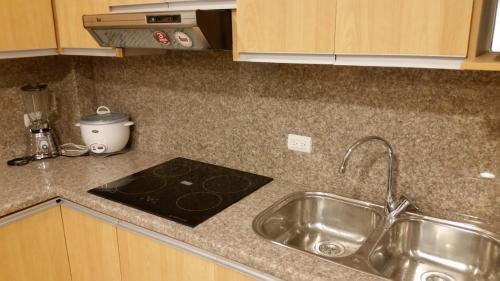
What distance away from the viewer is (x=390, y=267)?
1302 mm

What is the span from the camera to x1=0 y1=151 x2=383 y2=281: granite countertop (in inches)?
42.8

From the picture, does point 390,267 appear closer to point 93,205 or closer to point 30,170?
point 93,205

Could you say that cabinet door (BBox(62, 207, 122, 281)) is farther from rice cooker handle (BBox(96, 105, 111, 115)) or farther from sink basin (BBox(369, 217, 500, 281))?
sink basin (BBox(369, 217, 500, 281))

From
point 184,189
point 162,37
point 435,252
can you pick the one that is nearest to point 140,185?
point 184,189

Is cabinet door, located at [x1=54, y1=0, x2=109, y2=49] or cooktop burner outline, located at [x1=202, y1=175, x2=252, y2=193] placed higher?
cabinet door, located at [x1=54, y1=0, x2=109, y2=49]

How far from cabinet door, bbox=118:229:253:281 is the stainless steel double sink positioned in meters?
0.20

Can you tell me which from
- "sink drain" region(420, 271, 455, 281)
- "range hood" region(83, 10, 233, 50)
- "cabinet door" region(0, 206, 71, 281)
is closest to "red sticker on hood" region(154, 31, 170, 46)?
"range hood" region(83, 10, 233, 50)

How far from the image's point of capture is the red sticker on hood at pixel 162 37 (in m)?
1.39

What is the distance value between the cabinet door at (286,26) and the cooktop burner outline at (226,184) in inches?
23.5

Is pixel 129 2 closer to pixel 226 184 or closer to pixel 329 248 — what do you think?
pixel 226 184

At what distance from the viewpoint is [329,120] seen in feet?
4.95

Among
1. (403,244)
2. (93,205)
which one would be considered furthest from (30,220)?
(403,244)

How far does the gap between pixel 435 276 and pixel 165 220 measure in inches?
36.3

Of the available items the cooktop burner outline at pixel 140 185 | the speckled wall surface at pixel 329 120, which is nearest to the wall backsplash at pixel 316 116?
the speckled wall surface at pixel 329 120
